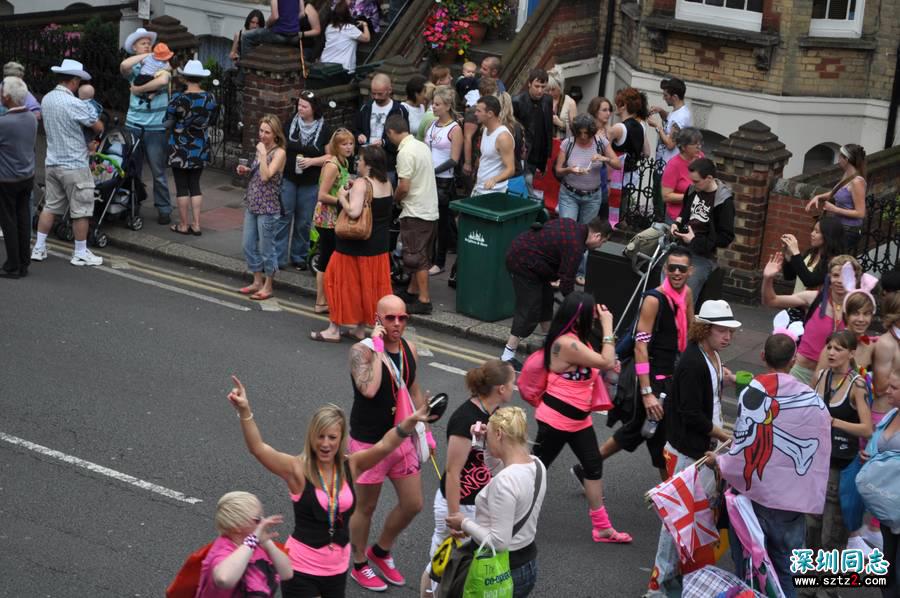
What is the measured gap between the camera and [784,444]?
7.16 meters

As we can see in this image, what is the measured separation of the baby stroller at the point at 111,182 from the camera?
47.0 feet

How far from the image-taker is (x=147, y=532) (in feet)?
27.7

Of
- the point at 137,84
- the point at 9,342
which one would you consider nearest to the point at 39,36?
the point at 137,84

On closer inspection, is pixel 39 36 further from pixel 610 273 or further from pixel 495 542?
pixel 495 542

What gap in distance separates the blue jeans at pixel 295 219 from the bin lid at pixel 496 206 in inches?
63.2

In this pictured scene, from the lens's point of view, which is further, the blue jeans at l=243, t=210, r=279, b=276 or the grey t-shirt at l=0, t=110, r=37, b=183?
the blue jeans at l=243, t=210, r=279, b=276

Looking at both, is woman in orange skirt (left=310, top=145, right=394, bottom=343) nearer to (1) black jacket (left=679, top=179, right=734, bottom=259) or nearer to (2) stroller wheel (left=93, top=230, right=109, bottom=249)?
(1) black jacket (left=679, top=179, right=734, bottom=259)

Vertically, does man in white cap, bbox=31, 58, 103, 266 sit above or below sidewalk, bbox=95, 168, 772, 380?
above

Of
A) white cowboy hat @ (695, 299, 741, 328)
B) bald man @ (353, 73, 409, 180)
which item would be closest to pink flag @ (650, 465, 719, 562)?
white cowboy hat @ (695, 299, 741, 328)

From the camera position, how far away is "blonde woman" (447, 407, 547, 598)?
6.56 meters

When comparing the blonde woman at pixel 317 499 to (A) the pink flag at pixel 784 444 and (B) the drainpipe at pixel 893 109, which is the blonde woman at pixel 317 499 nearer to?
(A) the pink flag at pixel 784 444

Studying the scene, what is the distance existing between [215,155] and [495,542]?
12121mm

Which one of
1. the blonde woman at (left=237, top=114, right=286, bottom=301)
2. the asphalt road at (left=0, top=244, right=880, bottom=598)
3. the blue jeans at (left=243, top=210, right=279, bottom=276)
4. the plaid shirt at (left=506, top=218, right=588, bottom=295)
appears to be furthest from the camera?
the blue jeans at (left=243, top=210, right=279, bottom=276)

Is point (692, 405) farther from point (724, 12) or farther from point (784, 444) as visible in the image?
point (724, 12)
